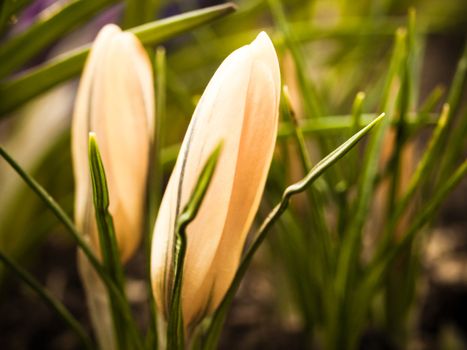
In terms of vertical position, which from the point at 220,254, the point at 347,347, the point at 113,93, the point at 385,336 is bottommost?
the point at 385,336

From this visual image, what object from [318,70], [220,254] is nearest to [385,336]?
[220,254]

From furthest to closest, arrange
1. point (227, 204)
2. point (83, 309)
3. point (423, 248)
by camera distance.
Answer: point (83, 309)
point (423, 248)
point (227, 204)

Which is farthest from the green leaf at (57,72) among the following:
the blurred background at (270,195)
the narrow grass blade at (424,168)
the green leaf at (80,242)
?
the narrow grass blade at (424,168)

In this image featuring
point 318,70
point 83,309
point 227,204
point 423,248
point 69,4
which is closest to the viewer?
point 227,204

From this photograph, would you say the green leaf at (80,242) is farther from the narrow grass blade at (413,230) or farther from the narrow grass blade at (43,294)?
the narrow grass blade at (413,230)

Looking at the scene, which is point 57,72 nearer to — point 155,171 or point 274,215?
point 155,171

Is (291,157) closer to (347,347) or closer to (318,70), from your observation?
(347,347)

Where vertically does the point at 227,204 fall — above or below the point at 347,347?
above

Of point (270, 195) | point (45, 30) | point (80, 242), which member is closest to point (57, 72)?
point (45, 30)

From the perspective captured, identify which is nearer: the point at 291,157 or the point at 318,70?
the point at 291,157
